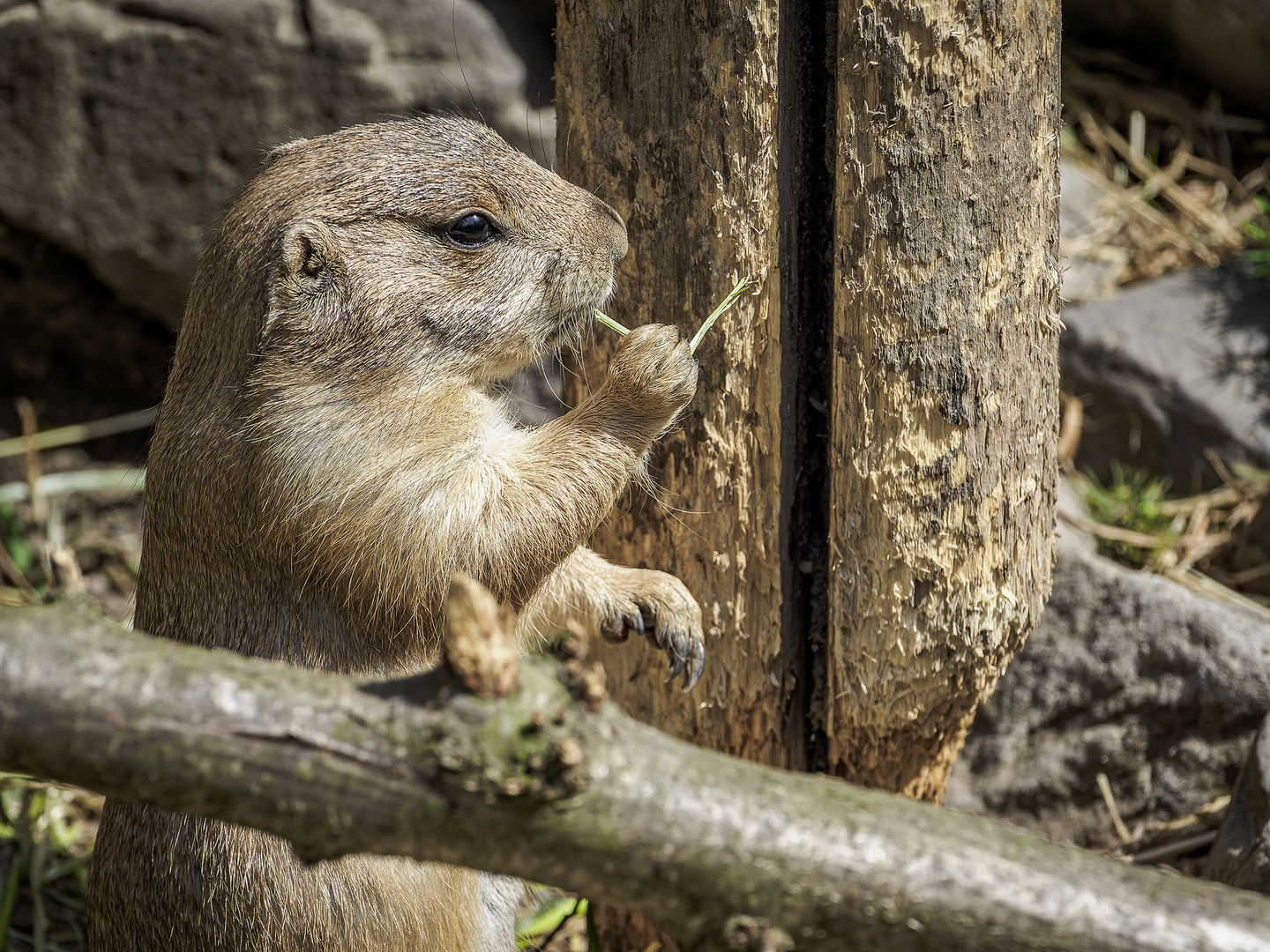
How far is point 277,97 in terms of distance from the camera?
18.3ft

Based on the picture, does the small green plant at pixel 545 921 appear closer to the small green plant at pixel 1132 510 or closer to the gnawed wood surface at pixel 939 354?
the gnawed wood surface at pixel 939 354

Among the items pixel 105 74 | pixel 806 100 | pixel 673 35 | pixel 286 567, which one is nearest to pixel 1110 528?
pixel 806 100

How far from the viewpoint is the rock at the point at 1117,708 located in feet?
12.5

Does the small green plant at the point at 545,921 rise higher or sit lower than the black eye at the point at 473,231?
lower

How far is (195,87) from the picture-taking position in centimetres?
557

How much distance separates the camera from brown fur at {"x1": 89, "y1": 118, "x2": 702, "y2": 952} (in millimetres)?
2789

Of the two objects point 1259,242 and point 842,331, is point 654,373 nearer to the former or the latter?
point 842,331

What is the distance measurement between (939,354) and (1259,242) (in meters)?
3.99

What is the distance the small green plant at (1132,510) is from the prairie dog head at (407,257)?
289 cm

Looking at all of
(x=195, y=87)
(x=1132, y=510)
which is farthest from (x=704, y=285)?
(x=195, y=87)

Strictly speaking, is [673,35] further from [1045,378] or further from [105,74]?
[105,74]

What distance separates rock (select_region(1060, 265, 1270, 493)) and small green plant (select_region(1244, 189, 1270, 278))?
0.29ft

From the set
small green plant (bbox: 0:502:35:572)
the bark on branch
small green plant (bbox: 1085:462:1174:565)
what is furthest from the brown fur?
small green plant (bbox: 0:502:35:572)

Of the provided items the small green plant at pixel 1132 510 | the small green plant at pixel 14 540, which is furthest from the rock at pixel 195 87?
the small green plant at pixel 1132 510
